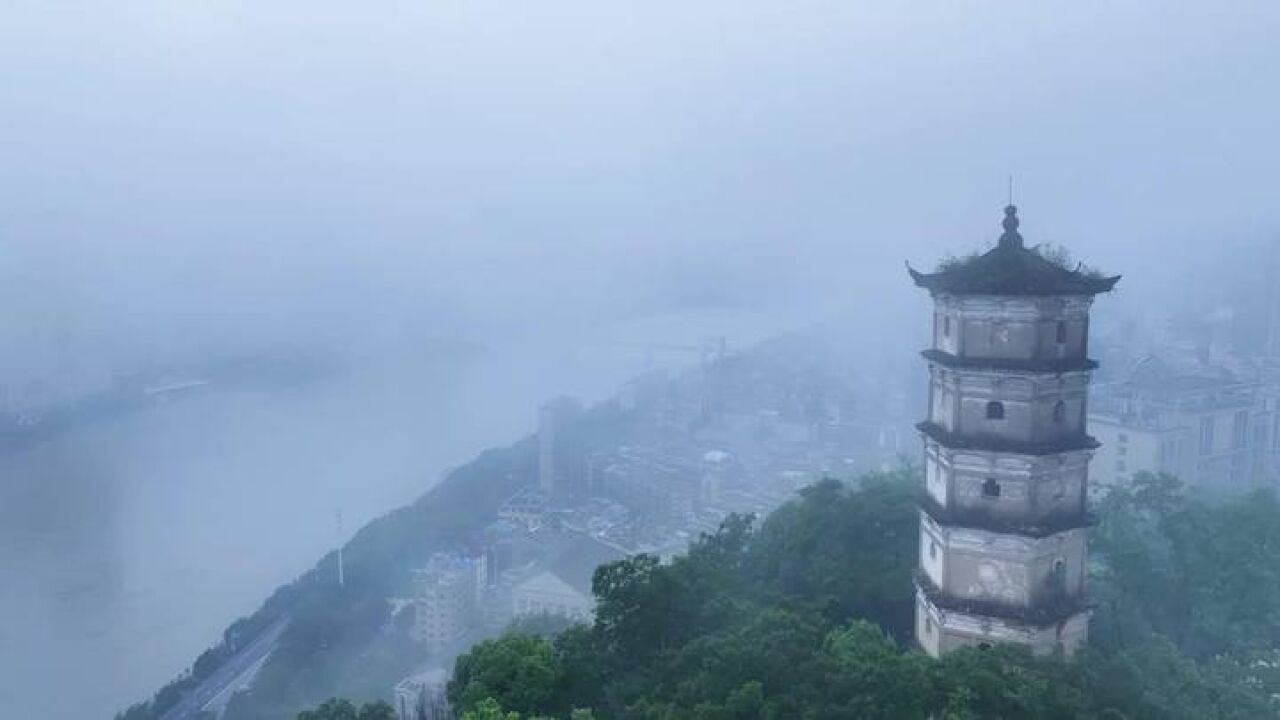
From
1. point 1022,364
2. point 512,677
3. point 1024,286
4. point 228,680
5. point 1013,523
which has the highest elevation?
point 1024,286

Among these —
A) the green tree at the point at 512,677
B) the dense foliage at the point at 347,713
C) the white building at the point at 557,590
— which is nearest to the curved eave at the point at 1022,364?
the green tree at the point at 512,677

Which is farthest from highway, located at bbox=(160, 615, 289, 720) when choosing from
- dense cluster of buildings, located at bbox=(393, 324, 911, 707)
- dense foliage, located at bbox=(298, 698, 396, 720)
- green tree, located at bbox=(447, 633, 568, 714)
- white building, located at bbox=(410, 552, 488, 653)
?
green tree, located at bbox=(447, 633, 568, 714)

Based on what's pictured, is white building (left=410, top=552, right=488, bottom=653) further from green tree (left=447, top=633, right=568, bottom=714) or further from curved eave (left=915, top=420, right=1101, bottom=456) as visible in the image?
curved eave (left=915, top=420, right=1101, bottom=456)

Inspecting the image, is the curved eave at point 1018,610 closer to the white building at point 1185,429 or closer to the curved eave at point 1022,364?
the curved eave at point 1022,364

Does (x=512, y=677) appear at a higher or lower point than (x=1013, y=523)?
lower

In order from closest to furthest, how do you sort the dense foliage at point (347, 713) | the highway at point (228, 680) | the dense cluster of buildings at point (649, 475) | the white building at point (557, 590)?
the dense foliage at point (347, 713) → the highway at point (228, 680) → the white building at point (557, 590) → the dense cluster of buildings at point (649, 475)

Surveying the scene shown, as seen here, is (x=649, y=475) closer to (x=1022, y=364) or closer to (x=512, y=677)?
(x=512, y=677)

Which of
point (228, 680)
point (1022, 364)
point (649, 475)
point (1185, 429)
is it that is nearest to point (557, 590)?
point (228, 680)

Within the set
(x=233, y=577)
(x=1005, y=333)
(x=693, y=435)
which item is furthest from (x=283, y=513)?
(x=1005, y=333)
